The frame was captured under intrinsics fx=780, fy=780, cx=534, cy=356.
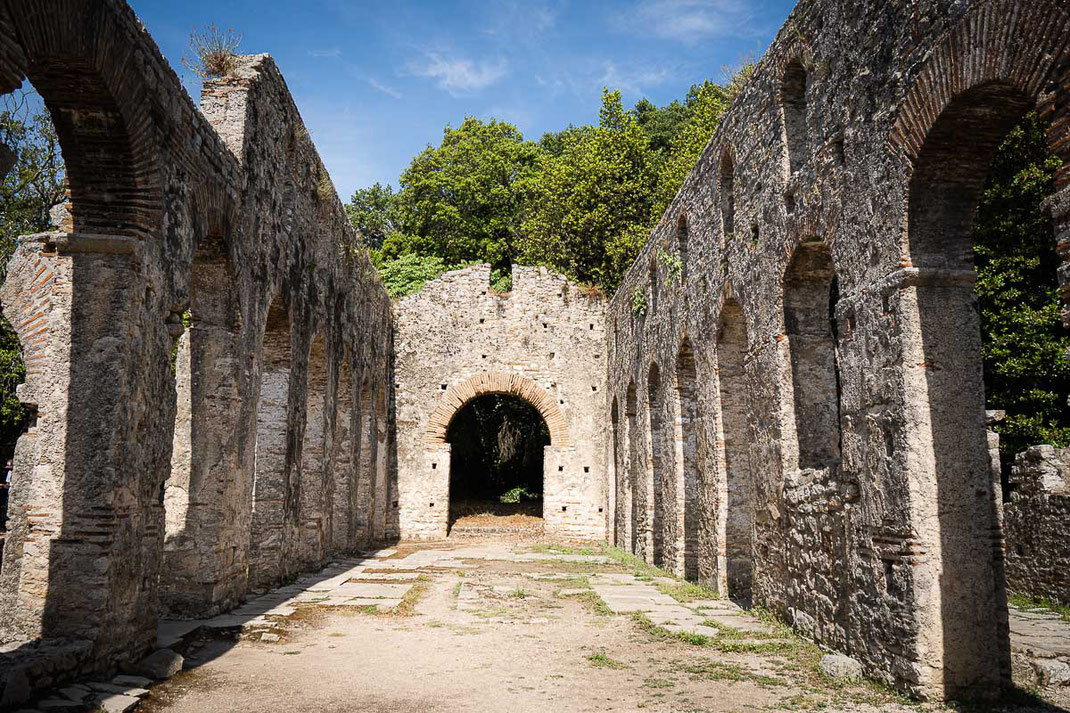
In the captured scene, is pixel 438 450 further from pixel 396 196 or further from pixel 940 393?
pixel 396 196

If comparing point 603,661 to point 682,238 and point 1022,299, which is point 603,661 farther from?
point 1022,299

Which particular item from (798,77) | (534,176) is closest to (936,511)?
(798,77)

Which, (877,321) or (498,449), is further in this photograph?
(498,449)

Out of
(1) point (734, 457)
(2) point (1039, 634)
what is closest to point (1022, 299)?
(1) point (734, 457)

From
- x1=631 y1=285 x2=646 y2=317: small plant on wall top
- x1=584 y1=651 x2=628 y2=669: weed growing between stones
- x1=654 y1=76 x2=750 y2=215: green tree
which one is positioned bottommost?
x1=584 y1=651 x2=628 y2=669: weed growing between stones

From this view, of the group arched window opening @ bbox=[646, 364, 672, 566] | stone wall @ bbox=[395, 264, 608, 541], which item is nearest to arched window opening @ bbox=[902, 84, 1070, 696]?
arched window opening @ bbox=[646, 364, 672, 566]

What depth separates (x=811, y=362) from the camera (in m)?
7.90

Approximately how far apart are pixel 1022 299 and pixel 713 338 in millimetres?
7068

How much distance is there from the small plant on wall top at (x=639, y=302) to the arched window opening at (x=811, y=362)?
23.6 feet

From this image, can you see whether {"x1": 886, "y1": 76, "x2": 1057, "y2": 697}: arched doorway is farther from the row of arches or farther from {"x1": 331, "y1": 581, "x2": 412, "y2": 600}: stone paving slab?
{"x1": 331, "y1": 581, "x2": 412, "y2": 600}: stone paving slab

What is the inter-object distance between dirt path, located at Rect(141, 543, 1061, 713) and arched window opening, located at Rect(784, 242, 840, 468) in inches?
75.2

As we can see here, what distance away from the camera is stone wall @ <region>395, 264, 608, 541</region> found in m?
18.9

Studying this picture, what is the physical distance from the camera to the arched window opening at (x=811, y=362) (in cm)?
788

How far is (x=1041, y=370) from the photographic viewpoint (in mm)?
13078
